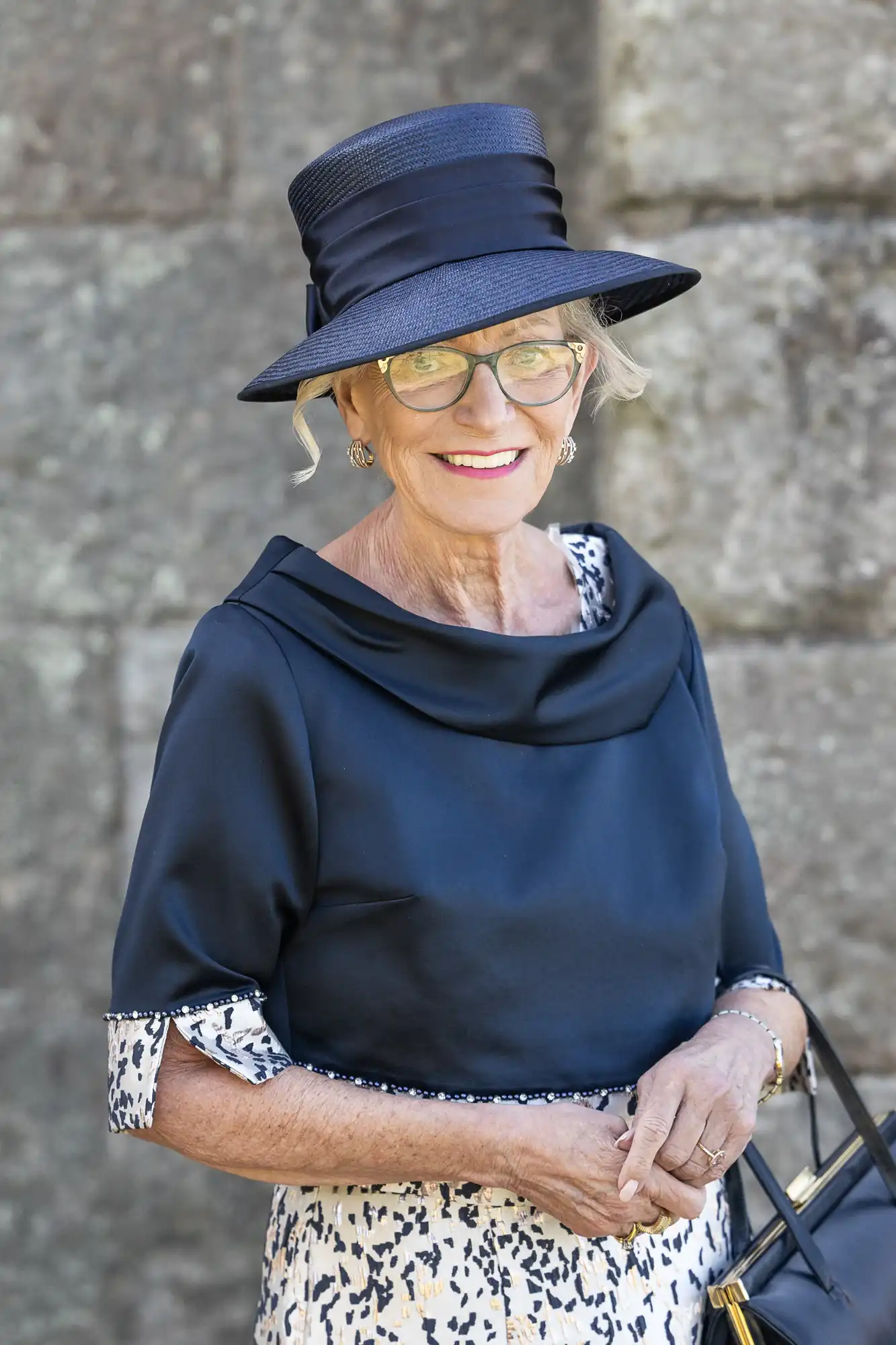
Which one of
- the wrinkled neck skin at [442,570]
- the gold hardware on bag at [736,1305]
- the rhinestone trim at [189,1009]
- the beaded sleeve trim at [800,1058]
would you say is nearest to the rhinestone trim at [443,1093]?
the rhinestone trim at [189,1009]

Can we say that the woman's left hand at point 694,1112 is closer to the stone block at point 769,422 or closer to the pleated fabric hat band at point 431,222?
the pleated fabric hat band at point 431,222

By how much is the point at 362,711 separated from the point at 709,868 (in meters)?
0.48

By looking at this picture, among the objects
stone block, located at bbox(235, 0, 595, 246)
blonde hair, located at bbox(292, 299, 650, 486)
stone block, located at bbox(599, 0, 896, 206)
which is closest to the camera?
blonde hair, located at bbox(292, 299, 650, 486)

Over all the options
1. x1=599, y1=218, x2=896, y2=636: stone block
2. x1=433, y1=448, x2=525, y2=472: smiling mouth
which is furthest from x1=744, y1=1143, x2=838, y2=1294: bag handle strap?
x1=599, y1=218, x2=896, y2=636: stone block

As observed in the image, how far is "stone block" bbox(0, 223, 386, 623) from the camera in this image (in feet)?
9.66

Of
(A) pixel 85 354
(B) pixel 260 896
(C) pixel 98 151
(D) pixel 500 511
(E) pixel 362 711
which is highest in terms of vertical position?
(C) pixel 98 151

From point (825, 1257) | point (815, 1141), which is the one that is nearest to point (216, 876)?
point (825, 1257)

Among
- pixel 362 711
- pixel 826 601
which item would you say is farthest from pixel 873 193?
pixel 362 711

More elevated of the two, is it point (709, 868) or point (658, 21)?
point (658, 21)

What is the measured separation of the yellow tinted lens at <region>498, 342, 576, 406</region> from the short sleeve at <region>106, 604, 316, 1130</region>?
0.44m

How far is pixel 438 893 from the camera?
63.7 inches

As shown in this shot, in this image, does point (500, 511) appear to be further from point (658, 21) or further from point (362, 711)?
point (658, 21)

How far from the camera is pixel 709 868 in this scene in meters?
1.80

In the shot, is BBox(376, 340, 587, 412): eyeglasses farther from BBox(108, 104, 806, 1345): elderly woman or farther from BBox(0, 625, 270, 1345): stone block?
BBox(0, 625, 270, 1345): stone block
